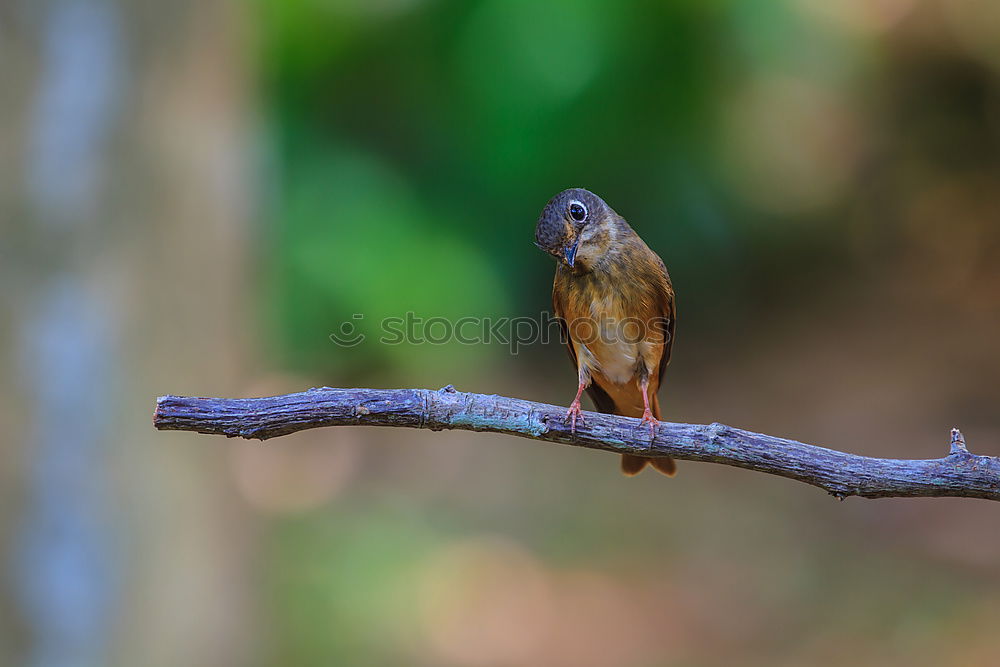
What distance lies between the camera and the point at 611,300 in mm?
3705

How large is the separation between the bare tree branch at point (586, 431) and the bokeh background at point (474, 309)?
218 cm

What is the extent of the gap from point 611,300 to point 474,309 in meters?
6.28

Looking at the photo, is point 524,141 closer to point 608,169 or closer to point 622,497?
point 608,169

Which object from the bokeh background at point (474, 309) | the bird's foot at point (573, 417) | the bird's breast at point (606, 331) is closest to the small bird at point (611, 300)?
the bird's breast at point (606, 331)

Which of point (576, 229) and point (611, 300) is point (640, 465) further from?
point (576, 229)

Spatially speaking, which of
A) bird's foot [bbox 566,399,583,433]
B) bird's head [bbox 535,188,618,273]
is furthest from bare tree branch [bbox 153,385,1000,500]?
bird's head [bbox 535,188,618,273]

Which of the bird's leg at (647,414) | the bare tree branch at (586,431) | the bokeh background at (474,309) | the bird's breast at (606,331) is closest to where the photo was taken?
the bare tree branch at (586,431)

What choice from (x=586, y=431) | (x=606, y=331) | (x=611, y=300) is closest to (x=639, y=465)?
(x=606, y=331)

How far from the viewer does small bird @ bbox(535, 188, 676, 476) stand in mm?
3576

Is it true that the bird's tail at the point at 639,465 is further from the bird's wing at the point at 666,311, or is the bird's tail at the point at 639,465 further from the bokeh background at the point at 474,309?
the bokeh background at the point at 474,309

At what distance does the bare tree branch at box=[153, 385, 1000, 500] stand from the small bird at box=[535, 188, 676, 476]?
2.80 feet

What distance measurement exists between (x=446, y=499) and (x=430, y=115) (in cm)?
474

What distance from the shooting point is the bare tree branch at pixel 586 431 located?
2398 millimetres

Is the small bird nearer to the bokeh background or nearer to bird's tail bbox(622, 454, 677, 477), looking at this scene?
bird's tail bbox(622, 454, 677, 477)
